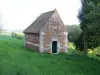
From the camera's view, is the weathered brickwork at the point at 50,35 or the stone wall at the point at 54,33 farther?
the stone wall at the point at 54,33

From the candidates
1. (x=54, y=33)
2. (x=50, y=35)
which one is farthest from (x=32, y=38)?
(x=54, y=33)

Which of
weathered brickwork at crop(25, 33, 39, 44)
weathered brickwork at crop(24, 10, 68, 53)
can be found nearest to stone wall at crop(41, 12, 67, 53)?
weathered brickwork at crop(24, 10, 68, 53)

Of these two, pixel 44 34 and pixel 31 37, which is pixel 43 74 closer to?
pixel 44 34

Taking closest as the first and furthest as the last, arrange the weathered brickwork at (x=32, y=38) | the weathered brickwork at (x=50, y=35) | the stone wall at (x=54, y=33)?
the weathered brickwork at (x=50, y=35) < the stone wall at (x=54, y=33) < the weathered brickwork at (x=32, y=38)

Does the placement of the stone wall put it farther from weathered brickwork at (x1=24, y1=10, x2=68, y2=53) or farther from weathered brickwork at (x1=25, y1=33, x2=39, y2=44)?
weathered brickwork at (x1=25, y1=33, x2=39, y2=44)

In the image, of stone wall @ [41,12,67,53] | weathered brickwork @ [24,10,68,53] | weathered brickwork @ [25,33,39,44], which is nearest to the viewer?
weathered brickwork @ [24,10,68,53]

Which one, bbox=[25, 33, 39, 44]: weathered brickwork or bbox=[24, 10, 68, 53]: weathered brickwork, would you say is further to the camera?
bbox=[25, 33, 39, 44]: weathered brickwork

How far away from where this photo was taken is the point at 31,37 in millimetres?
37875

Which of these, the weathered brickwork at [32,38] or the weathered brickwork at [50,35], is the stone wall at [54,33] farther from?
the weathered brickwork at [32,38]

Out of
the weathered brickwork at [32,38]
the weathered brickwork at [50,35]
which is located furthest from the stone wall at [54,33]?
the weathered brickwork at [32,38]

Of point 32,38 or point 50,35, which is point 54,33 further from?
point 32,38

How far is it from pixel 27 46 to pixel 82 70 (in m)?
21.1

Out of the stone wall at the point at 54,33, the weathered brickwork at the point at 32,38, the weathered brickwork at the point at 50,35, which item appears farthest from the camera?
the weathered brickwork at the point at 32,38

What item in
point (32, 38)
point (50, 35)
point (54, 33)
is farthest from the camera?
point (32, 38)
